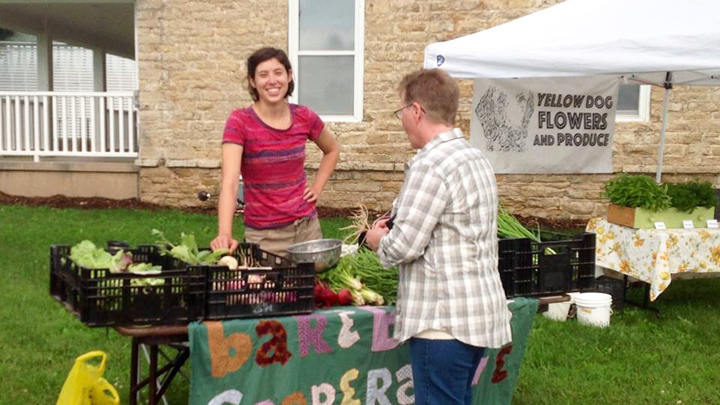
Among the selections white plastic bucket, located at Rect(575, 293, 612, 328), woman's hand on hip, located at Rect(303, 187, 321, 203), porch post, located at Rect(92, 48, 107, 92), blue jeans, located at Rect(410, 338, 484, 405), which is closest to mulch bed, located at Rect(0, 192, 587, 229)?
white plastic bucket, located at Rect(575, 293, 612, 328)

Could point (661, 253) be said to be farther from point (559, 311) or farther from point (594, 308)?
point (559, 311)

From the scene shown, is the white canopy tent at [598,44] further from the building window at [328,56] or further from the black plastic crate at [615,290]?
the building window at [328,56]

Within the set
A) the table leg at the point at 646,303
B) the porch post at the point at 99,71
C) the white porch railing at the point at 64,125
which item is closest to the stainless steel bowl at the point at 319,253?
the table leg at the point at 646,303

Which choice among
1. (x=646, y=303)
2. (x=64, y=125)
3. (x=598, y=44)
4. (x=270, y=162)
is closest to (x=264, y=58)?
(x=270, y=162)

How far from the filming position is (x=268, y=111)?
393cm

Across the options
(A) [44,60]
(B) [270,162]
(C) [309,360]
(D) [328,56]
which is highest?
(A) [44,60]

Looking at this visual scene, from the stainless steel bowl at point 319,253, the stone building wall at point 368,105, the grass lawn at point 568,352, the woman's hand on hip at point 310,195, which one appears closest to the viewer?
the stainless steel bowl at point 319,253

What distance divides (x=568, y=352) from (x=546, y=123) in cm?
431

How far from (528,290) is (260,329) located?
4.75ft

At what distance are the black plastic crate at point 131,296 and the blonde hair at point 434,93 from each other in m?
1.10

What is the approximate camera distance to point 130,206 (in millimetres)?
12055

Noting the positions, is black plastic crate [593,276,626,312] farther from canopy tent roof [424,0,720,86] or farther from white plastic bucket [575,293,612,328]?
canopy tent roof [424,0,720,86]

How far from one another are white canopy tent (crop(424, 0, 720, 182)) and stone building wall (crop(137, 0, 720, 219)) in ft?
14.4

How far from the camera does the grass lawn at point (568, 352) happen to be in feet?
16.3
